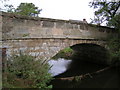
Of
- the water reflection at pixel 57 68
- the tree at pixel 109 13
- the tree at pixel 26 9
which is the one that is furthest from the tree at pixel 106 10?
the tree at pixel 26 9

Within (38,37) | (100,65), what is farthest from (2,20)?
(100,65)

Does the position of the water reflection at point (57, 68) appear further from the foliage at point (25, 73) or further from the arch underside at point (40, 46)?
the foliage at point (25, 73)

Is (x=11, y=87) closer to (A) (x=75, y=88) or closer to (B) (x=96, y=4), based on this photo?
(A) (x=75, y=88)

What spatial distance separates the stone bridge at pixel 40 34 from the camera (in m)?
4.92

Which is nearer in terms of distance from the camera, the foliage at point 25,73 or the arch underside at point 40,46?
the foliage at point 25,73

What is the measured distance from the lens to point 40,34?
5.82 m

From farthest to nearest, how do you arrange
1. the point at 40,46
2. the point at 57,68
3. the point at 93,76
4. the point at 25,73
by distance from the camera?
the point at 57,68
the point at 93,76
the point at 40,46
the point at 25,73

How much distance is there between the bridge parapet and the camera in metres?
4.94

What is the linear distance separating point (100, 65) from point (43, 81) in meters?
7.08

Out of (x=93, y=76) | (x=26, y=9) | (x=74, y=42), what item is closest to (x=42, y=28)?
(x=74, y=42)

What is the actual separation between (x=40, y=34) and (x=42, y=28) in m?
0.30

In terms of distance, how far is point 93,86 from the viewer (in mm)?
6059

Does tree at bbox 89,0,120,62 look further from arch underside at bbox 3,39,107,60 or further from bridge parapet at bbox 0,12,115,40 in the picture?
arch underside at bbox 3,39,107,60

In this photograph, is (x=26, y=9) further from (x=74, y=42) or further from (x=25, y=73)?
(x=25, y=73)
